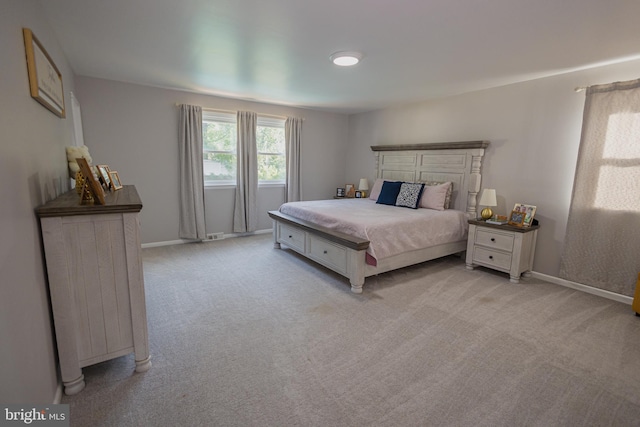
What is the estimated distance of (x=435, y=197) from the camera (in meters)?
4.11

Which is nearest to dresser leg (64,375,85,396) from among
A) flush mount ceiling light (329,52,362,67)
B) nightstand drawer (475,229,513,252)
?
flush mount ceiling light (329,52,362,67)

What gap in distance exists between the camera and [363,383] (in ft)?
5.77

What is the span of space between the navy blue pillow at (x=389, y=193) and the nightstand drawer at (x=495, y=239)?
1.21 metres

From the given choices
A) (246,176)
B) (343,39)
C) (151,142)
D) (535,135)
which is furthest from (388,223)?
(151,142)

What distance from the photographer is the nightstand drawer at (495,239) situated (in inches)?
132

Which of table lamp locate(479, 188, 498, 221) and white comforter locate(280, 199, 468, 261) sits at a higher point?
table lamp locate(479, 188, 498, 221)

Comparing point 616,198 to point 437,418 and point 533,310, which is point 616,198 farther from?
point 437,418

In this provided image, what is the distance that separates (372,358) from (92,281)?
1.74 m

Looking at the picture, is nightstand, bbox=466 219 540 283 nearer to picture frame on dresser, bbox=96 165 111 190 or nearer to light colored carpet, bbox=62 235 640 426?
light colored carpet, bbox=62 235 640 426

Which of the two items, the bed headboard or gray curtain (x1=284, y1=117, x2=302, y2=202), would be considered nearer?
the bed headboard

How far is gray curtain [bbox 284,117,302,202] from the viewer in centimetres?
534

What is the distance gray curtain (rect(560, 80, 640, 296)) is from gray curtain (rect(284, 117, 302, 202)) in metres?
3.91

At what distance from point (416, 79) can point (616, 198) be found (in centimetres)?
230

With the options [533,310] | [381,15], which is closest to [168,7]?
[381,15]
